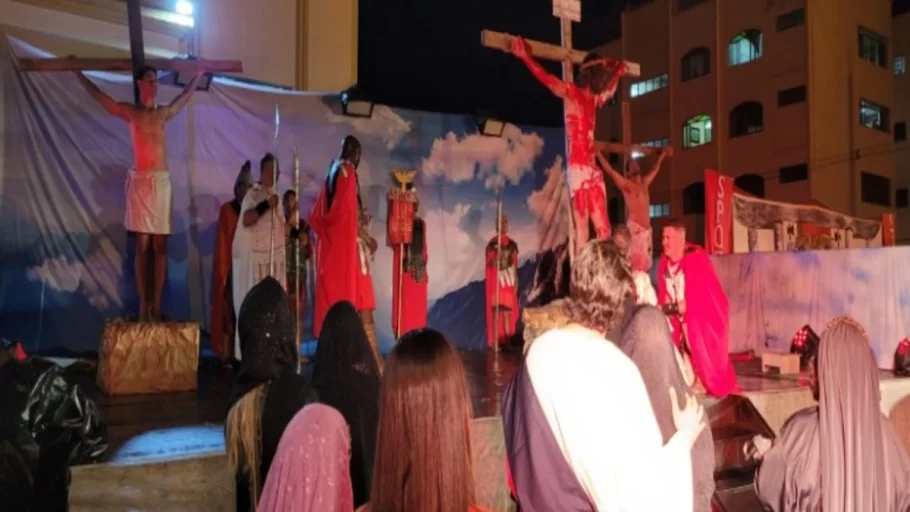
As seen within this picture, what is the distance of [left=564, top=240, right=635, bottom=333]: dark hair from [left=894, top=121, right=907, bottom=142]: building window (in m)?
27.8

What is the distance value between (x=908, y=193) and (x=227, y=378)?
1028 inches

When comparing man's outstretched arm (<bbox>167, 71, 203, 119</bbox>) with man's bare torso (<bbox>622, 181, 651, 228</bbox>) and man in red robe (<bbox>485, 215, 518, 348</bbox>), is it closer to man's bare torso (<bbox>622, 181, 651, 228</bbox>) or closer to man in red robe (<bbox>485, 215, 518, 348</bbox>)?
man in red robe (<bbox>485, 215, 518, 348</bbox>)

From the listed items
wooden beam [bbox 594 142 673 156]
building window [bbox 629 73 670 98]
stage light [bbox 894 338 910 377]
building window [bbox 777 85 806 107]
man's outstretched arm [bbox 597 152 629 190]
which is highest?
building window [bbox 629 73 670 98]

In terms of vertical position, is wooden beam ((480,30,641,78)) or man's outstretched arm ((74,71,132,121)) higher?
wooden beam ((480,30,641,78))

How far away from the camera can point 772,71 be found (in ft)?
75.6

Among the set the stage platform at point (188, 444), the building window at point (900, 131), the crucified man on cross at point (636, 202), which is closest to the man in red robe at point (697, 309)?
the stage platform at point (188, 444)

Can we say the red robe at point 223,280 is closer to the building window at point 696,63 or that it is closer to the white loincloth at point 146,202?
the white loincloth at point 146,202

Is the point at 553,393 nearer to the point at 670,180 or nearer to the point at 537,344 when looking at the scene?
the point at 537,344

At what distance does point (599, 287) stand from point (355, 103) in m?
6.25

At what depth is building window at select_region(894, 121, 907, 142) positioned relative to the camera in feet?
82.4

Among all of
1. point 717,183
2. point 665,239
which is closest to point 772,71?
point 717,183

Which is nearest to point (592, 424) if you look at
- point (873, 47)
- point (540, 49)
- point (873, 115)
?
point (540, 49)

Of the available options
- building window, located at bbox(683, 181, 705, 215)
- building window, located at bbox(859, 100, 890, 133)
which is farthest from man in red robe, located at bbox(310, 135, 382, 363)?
building window, located at bbox(859, 100, 890, 133)

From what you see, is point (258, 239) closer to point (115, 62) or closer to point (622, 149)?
point (115, 62)
